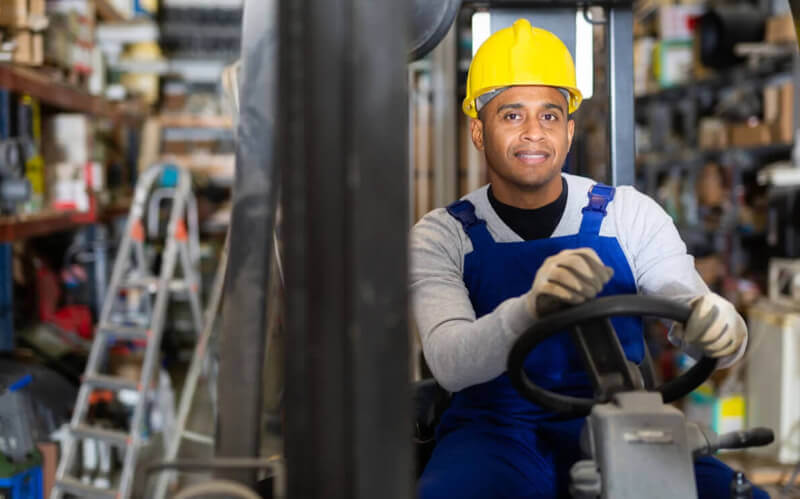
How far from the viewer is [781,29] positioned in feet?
16.7

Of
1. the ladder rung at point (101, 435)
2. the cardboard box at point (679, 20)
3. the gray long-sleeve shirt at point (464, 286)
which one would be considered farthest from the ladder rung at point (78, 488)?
the cardboard box at point (679, 20)

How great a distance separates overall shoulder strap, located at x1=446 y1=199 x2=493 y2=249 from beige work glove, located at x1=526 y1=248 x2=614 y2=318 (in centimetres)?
A: 48

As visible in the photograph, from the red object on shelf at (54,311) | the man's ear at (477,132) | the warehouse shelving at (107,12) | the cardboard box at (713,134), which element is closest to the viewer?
A: the man's ear at (477,132)

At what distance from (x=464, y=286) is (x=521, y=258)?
0.17 metres

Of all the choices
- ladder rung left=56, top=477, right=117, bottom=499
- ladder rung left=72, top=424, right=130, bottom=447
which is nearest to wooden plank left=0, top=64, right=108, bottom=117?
ladder rung left=72, top=424, right=130, bottom=447

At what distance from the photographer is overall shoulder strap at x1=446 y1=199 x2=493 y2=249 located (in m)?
2.02

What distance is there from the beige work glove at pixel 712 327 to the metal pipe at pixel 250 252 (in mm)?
859

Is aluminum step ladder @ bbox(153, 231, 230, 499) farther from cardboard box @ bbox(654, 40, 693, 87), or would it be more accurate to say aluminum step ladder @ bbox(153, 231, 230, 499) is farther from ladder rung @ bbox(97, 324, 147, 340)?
cardboard box @ bbox(654, 40, 693, 87)

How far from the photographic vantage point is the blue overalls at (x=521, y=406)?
5.71ft

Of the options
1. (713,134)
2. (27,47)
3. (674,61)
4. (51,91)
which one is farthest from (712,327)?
(674,61)

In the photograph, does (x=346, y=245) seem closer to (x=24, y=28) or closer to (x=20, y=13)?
(x=20, y=13)

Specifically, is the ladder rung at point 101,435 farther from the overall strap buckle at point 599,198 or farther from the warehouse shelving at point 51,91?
the overall strap buckle at point 599,198

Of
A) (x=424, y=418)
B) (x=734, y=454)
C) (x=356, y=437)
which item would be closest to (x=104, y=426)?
(x=424, y=418)

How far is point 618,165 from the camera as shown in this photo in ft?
8.16
